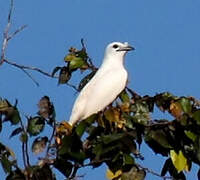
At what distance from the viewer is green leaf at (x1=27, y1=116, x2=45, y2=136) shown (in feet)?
16.8

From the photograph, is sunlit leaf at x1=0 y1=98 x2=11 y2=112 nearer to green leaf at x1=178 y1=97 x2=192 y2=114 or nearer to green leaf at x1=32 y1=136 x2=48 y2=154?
green leaf at x1=32 y1=136 x2=48 y2=154

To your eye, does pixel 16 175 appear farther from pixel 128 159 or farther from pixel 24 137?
pixel 128 159

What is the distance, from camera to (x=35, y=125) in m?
5.14

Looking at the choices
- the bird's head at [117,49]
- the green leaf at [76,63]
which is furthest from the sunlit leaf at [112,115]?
the bird's head at [117,49]

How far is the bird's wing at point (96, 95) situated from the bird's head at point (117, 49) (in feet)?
2.68

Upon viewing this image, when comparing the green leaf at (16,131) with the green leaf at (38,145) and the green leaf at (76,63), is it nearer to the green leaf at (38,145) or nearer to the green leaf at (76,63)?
the green leaf at (38,145)

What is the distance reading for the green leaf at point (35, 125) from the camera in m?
5.12

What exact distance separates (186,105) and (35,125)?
1002mm

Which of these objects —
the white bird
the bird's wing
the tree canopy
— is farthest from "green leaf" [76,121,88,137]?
the bird's wing

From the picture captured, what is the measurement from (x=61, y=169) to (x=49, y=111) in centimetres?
41

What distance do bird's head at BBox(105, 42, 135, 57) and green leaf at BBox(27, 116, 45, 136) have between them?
4.99m

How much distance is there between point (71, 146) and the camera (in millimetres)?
5090

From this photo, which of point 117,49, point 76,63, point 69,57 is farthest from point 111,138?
point 117,49

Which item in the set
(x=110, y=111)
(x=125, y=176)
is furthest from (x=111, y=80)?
(x=125, y=176)
